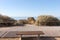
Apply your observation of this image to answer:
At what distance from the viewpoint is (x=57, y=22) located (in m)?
8.38

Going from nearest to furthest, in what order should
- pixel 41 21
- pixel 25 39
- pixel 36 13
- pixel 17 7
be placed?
pixel 25 39
pixel 41 21
pixel 17 7
pixel 36 13

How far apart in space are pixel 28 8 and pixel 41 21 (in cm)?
161

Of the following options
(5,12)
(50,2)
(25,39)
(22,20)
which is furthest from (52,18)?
(25,39)

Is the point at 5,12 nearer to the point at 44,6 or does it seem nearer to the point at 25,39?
the point at 44,6

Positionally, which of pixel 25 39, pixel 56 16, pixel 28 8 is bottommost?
pixel 25 39

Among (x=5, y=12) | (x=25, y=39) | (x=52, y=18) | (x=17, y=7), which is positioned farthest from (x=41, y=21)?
(x=25, y=39)

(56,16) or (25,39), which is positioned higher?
(56,16)

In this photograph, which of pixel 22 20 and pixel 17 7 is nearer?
pixel 17 7

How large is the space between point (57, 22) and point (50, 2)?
4.39 feet

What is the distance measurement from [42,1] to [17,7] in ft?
5.66

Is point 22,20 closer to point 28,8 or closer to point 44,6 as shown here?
point 28,8

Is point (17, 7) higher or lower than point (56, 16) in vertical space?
higher

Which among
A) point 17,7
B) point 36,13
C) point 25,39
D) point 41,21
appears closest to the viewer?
point 25,39

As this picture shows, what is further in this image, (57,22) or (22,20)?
(22,20)
